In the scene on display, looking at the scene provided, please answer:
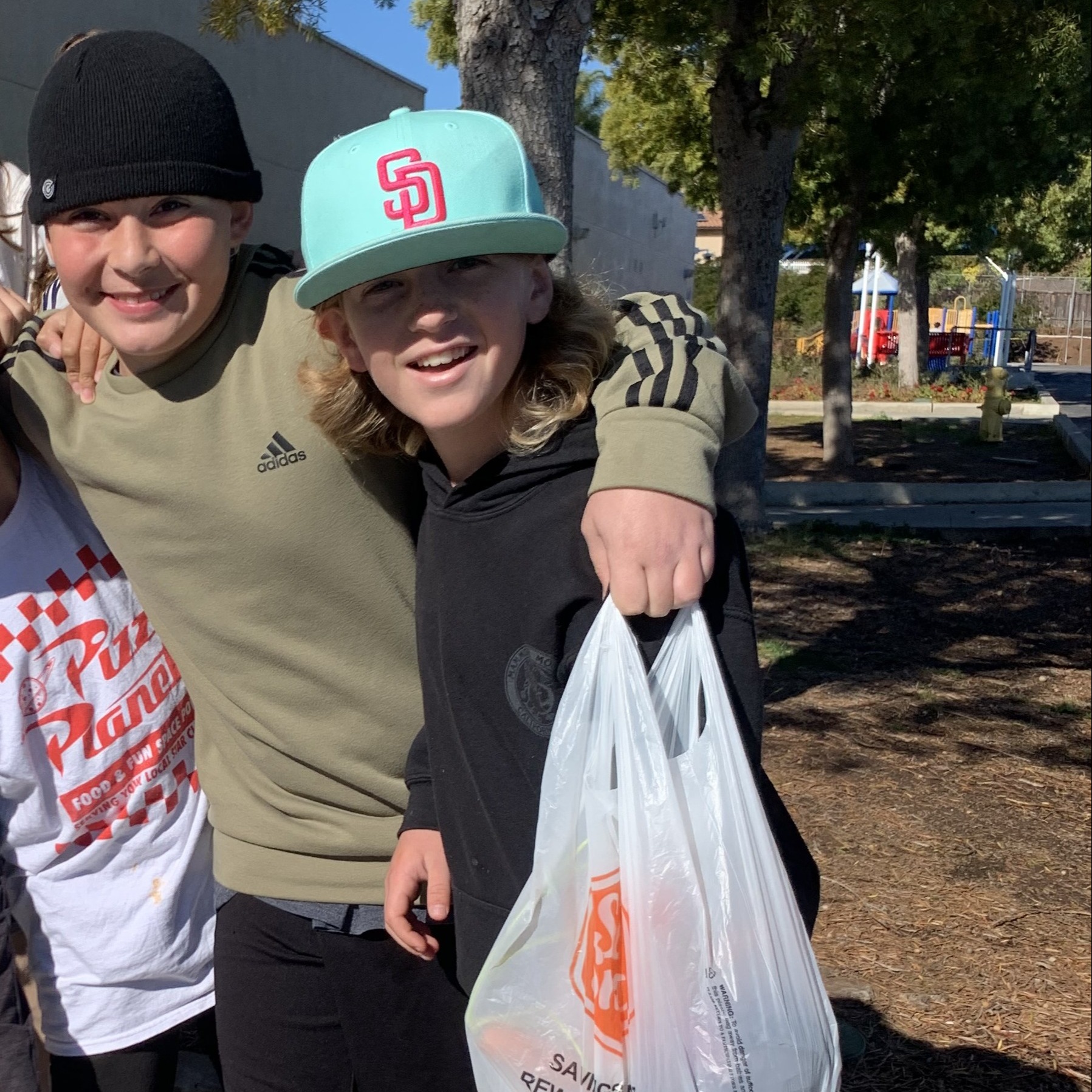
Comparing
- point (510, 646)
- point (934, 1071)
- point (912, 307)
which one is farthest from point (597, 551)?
point (912, 307)

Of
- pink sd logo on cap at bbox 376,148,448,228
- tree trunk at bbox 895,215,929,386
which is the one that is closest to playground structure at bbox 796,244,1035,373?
tree trunk at bbox 895,215,929,386

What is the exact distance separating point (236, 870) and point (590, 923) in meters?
0.74

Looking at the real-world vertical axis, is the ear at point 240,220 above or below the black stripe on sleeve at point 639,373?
above

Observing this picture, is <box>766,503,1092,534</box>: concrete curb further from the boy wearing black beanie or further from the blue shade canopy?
the blue shade canopy

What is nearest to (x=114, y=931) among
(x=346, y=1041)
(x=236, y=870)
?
(x=236, y=870)

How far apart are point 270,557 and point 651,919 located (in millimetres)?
742

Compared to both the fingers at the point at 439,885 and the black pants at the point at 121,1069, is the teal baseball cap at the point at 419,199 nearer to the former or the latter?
the fingers at the point at 439,885

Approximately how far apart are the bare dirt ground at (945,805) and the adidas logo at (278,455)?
7.62 ft

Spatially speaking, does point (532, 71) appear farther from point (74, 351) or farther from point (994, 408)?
point (994, 408)

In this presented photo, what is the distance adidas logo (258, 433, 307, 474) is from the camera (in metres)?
1.76

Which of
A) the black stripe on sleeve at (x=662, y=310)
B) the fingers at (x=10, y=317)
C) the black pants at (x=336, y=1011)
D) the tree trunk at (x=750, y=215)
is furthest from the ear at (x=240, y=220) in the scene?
the tree trunk at (x=750, y=215)

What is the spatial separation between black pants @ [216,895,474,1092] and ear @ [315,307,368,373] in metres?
0.83

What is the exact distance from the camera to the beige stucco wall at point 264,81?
8.36 metres

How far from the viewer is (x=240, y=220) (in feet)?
6.08
